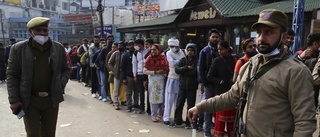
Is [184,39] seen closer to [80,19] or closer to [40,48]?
[40,48]

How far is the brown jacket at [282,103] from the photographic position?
170 centimetres

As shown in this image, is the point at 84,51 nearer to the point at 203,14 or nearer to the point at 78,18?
the point at 203,14

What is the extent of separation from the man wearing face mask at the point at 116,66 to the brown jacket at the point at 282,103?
524cm

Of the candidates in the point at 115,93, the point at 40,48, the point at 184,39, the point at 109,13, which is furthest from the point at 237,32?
the point at 109,13

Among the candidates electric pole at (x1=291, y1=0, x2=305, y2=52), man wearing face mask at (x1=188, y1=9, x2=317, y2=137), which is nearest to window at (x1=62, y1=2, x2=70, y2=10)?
electric pole at (x1=291, y1=0, x2=305, y2=52)

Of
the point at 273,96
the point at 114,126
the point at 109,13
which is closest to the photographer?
the point at 273,96

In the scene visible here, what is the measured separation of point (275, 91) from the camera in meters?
1.82

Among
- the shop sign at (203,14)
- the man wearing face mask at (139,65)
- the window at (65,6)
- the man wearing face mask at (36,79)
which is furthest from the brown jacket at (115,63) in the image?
the window at (65,6)

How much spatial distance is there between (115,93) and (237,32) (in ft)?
22.9

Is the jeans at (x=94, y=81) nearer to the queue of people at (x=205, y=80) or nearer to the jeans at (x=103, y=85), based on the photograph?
the jeans at (x=103, y=85)

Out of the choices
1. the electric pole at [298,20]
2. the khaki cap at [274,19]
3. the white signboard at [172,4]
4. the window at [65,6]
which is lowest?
the khaki cap at [274,19]

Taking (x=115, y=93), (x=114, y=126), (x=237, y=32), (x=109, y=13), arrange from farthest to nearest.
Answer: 1. (x=109, y=13)
2. (x=237, y=32)
3. (x=115, y=93)
4. (x=114, y=126)

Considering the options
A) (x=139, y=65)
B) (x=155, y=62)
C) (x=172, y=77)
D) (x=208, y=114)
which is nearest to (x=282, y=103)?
(x=208, y=114)

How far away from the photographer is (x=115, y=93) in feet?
23.4
